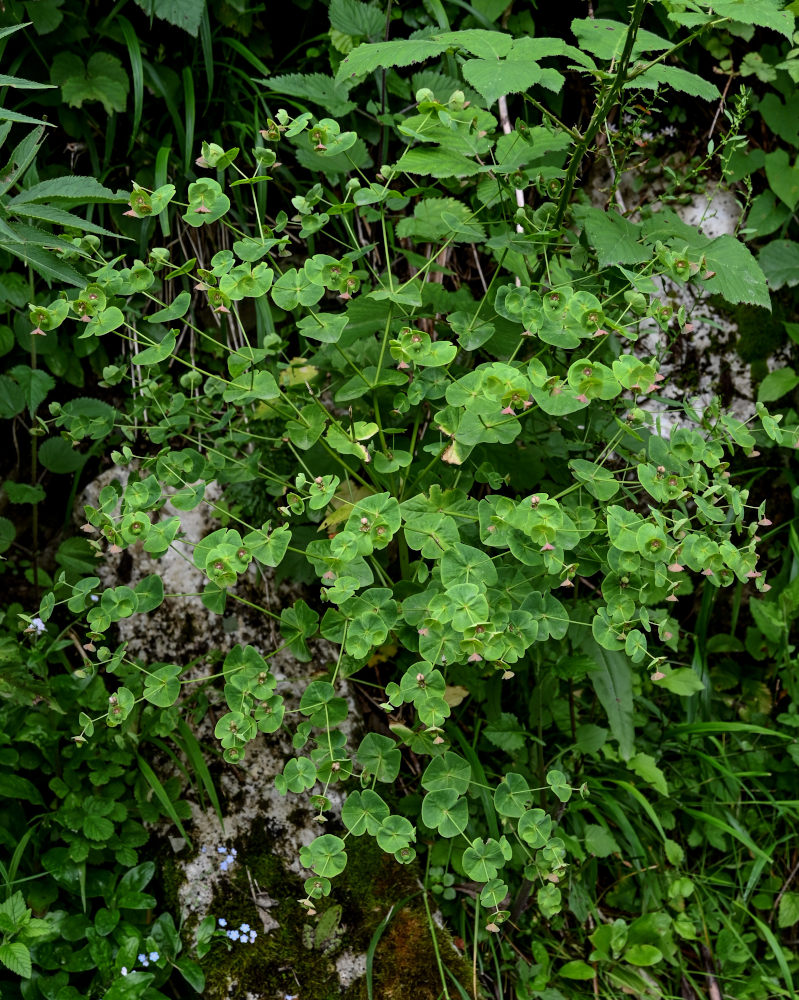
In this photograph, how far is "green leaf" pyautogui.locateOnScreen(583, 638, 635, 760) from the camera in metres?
2.17

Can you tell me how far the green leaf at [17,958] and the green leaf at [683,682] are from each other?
1.66 metres

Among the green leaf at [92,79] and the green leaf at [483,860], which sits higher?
the green leaf at [92,79]

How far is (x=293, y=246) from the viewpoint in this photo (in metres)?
2.73

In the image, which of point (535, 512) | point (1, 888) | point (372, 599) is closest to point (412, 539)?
point (372, 599)

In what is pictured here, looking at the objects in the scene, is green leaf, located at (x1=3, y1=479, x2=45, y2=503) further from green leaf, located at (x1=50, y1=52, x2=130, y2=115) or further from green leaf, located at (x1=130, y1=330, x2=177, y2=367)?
green leaf, located at (x1=50, y1=52, x2=130, y2=115)

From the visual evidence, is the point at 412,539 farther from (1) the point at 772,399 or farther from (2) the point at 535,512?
(1) the point at 772,399

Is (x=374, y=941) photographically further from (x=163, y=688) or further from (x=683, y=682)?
(x=683, y=682)

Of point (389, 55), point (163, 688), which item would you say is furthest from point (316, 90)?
point (163, 688)

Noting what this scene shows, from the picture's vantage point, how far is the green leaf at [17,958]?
1.69 meters

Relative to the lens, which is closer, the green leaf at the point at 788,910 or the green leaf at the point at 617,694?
the green leaf at the point at 617,694

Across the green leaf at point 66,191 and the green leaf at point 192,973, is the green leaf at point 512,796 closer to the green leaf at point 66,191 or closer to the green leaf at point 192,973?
the green leaf at point 192,973

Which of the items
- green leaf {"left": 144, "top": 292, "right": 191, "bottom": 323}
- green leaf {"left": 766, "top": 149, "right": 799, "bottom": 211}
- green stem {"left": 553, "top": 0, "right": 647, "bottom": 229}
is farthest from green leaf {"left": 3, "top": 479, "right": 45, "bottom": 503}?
green leaf {"left": 766, "top": 149, "right": 799, "bottom": 211}

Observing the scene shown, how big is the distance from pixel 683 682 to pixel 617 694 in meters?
0.32

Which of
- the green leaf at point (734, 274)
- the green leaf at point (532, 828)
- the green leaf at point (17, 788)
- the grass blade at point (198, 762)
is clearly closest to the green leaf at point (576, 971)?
the green leaf at point (532, 828)
